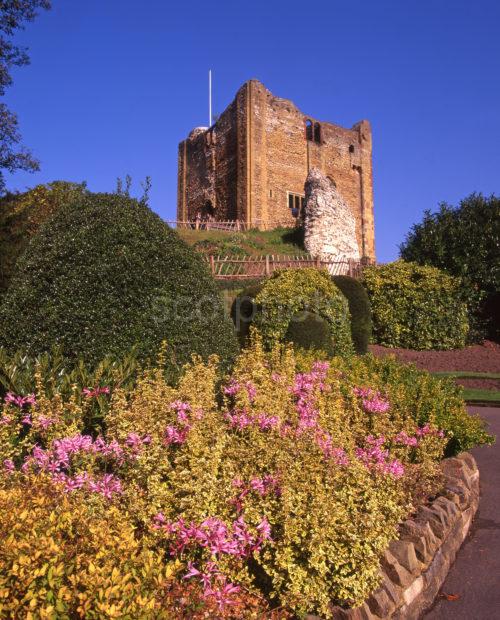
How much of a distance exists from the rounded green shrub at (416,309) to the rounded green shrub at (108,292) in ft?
39.3

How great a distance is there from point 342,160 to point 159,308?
3572 cm

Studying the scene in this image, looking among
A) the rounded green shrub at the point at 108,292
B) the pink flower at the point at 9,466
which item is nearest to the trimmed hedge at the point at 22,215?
the rounded green shrub at the point at 108,292

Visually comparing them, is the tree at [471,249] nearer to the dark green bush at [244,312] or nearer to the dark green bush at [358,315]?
the dark green bush at [358,315]

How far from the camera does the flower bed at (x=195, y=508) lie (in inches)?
72.3

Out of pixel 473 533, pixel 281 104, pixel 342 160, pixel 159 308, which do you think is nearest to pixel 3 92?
pixel 159 308

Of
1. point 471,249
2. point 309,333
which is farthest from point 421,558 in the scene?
point 471,249

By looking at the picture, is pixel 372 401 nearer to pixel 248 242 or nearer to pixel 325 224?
pixel 248 242

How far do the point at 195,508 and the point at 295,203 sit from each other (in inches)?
1295

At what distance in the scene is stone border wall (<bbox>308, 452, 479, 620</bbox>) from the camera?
8.86 ft

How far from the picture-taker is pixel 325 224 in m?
27.6

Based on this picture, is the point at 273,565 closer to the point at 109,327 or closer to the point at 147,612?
the point at 147,612

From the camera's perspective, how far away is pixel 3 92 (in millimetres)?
16250

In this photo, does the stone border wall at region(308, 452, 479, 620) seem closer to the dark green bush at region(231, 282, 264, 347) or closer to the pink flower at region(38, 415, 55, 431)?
the pink flower at region(38, 415, 55, 431)

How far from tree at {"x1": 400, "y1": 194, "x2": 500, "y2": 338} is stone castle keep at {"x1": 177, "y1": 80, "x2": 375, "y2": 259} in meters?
14.9
